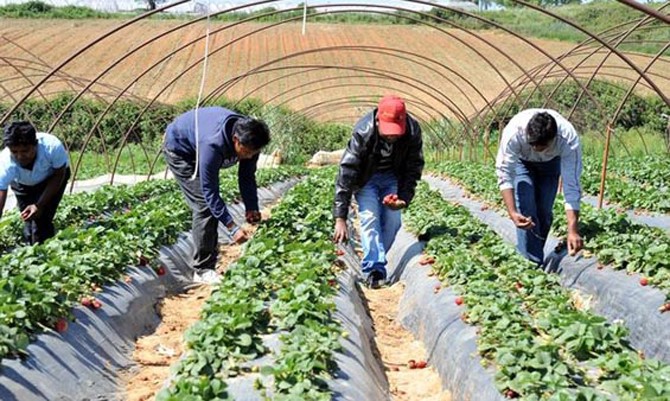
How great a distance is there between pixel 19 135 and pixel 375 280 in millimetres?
3518

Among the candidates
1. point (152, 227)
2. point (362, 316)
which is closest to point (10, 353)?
point (362, 316)

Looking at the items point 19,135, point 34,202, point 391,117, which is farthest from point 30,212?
point 391,117

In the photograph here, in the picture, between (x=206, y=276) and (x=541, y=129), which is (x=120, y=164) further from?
(x=541, y=129)

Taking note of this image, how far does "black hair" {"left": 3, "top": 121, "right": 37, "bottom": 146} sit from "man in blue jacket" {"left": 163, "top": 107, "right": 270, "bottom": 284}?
3.96 feet

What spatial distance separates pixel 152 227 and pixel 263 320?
146 inches

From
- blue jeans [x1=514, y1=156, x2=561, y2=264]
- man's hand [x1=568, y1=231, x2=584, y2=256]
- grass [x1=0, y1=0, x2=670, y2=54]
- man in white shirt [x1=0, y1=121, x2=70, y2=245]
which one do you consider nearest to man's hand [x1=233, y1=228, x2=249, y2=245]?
Answer: man in white shirt [x1=0, y1=121, x2=70, y2=245]

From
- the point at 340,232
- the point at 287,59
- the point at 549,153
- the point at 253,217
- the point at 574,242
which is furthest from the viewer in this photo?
the point at 287,59

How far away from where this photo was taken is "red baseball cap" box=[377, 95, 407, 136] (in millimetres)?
6812

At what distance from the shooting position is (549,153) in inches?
279

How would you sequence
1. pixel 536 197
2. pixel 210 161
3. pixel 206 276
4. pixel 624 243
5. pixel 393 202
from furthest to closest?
pixel 206 276, pixel 536 197, pixel 393 202, pixel 210 161, pixel 624 243

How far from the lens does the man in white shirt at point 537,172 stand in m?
6.72

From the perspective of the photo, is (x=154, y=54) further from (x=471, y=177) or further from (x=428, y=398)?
(x=428, y=398)

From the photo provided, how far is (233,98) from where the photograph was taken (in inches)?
1697

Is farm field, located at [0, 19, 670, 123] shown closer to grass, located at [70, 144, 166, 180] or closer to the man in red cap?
grass, located at [70, 144, 166, 180]
